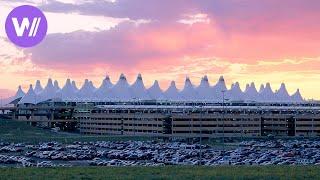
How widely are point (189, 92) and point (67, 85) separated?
21.5 m

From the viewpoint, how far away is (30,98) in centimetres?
10244

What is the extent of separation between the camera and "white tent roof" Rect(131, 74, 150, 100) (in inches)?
3639

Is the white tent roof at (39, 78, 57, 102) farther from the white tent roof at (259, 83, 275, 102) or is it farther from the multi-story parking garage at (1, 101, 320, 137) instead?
the white tent roof at (259, 83, 275, 102)

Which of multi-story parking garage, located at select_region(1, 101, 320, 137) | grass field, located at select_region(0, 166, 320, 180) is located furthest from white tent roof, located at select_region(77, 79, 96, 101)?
grass field, located at select_region(0, 166, 320, 180)

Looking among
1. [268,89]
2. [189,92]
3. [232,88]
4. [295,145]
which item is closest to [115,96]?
[189,92]

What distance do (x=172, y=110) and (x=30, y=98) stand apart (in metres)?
35.7

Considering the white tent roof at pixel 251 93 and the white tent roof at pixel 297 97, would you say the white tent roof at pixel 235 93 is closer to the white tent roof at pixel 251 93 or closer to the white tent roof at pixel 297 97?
the white tent roof at pixel 251 93

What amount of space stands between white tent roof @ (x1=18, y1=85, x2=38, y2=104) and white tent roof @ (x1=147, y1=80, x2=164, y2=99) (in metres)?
18.9

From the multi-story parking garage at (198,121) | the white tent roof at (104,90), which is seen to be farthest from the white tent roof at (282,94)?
the white tent roof at (104,90)

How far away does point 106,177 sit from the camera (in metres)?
18.0

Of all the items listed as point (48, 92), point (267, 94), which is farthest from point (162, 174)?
point (48, 92)

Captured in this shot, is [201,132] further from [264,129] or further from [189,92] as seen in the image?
[189,92]

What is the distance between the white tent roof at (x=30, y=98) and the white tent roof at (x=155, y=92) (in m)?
18.9

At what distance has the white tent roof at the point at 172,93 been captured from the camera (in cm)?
9168
